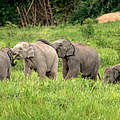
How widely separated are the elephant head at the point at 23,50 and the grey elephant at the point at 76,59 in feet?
4.20

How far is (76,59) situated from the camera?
31.2 ft

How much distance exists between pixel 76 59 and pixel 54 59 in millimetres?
671

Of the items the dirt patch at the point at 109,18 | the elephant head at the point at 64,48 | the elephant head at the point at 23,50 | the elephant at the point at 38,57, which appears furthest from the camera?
the dirt patch at the point at 109,18

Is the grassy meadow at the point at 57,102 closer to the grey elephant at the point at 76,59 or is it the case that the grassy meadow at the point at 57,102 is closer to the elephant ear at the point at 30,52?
the elephant ear at the point at 30,52

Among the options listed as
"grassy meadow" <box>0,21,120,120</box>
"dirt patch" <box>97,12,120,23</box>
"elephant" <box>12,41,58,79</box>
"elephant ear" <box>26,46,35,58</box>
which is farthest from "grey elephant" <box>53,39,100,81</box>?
"dirt patch" <box>97,12,120,23</box>

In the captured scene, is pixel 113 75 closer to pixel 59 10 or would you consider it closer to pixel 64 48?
pixel 64 48

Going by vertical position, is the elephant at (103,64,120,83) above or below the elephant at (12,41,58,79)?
below

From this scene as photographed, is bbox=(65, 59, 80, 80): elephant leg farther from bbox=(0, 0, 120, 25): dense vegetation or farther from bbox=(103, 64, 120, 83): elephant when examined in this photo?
bbox=(0, 0, 120, 25): dense vegetation

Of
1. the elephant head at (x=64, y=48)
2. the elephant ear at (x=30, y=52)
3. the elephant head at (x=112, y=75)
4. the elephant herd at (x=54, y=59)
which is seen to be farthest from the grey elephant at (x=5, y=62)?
the elephant head at (x=112, y=75)

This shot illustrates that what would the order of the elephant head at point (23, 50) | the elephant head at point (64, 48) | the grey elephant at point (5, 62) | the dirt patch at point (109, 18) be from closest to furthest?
the grey elephant at point (5, 62) < the elephant head at point (23, 50) < the elephant head at point (64, 48) < the dirt patch at point (109, 18)

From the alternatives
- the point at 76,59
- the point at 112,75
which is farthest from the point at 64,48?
the point at 112,75

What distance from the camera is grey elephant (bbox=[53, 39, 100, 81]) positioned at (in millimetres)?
9352

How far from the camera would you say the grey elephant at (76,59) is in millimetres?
9352

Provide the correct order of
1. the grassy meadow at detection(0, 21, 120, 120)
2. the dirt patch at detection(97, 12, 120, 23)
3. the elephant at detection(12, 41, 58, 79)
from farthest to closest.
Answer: the dirt patch at detection(97, 12, 120, 23), the elephant at detection(12, 41, 58, 79), the grassy meadow at detection(0, 21, 120, 120)
